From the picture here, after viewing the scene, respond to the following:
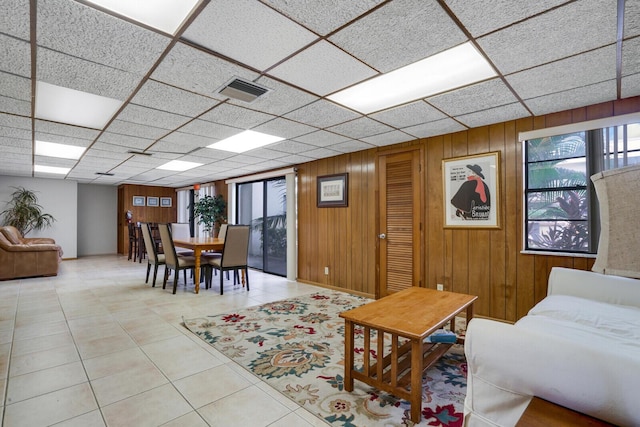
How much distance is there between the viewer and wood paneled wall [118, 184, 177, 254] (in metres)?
9.54

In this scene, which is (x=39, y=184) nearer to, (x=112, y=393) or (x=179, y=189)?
(x=179, y=189)

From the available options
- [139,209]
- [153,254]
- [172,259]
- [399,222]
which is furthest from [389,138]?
[139,209]

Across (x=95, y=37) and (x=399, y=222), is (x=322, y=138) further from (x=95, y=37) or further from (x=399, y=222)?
(x=95, y=37)

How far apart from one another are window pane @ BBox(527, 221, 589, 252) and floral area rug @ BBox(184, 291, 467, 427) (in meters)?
1.54

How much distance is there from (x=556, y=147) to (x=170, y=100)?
12.9 ft

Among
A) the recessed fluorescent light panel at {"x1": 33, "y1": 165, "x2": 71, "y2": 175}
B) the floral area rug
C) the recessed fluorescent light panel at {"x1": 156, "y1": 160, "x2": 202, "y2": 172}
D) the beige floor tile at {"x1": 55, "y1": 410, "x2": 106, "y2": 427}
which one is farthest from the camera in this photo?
the recessed fluorescent light panel at {"x1": 33, "y1": 165, "x2": 71, "y2": 175}

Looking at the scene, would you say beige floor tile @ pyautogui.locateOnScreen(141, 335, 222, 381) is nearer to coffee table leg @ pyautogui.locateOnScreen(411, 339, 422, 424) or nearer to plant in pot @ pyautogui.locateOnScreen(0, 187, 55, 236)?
coffee table leg @ pyautogui.locateOnScreen(411, 339, 422, 424)

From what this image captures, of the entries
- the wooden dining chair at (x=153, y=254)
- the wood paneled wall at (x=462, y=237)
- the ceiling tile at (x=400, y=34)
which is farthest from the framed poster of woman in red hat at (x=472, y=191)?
the wooden dining chair at (x=153, y=254)

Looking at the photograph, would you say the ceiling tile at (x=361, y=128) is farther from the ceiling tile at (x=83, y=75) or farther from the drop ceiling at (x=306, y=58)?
the ceiling tile at (x=83, y=75)

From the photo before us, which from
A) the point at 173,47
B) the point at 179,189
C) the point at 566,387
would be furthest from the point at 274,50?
the point at 179,189

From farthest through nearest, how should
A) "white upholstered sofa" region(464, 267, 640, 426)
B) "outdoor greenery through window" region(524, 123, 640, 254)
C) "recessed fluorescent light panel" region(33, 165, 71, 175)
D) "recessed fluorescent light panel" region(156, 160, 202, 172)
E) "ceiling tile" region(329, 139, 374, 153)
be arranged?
"recessed fluorescent light panel" region(33, 165, 71, 175) < "recessed fluorescent light panel" region(156, 160, 202, 172) < "ceiling tile" region(329, 139, 374, 153) < "outdoor greenery through window" region(524, 123, 640, 254) < "white upholstered sofa" region(464, 267, 640, 426)

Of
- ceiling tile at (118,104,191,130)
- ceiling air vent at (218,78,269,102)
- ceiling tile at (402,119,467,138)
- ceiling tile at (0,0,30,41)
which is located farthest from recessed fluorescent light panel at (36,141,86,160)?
ceiling tile at (402,119,467,138)

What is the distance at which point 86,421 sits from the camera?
1720 millimetres

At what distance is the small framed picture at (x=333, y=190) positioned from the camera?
16.3ft
